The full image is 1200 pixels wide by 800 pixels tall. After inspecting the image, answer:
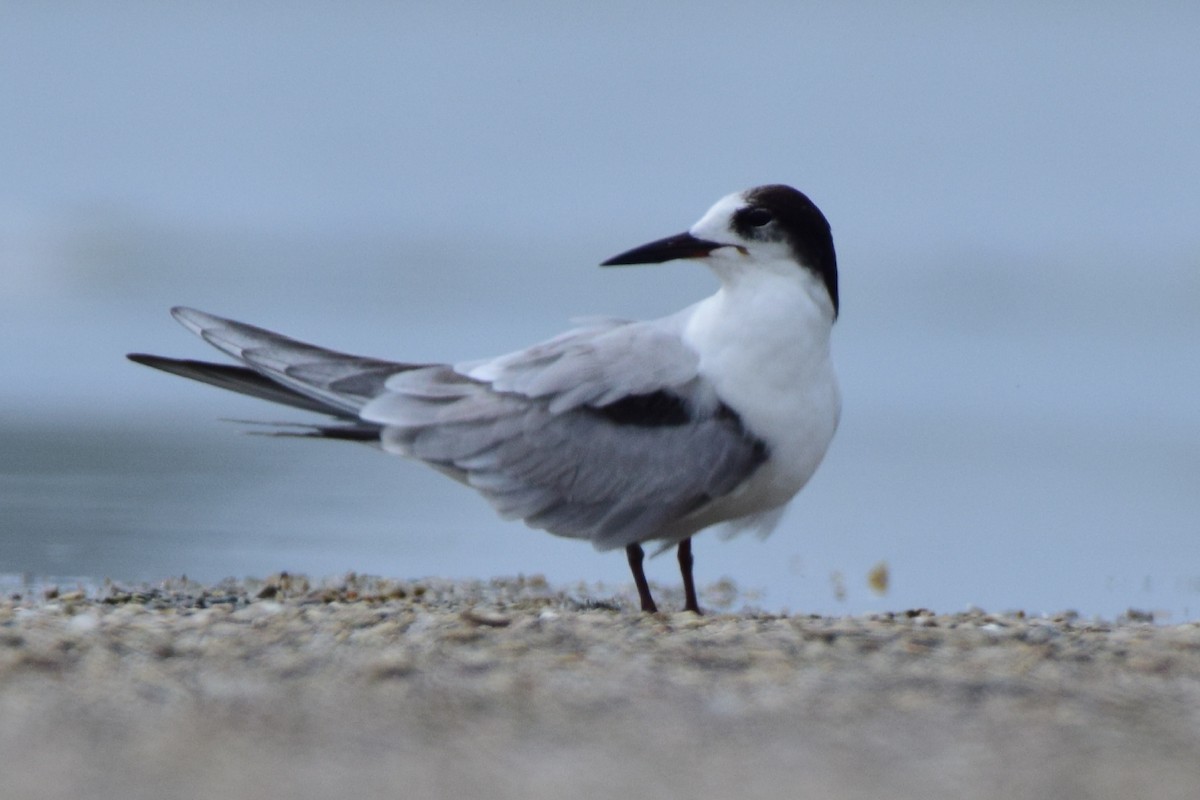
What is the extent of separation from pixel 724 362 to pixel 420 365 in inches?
36.4

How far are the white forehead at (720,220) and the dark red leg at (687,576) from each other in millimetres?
788

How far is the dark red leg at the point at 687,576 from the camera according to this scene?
4.52 m

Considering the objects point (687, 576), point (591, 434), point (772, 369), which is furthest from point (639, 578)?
point (772, 369)

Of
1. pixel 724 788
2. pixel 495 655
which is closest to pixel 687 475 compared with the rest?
pixel 495 655

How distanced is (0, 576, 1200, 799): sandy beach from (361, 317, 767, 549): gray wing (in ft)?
1.73

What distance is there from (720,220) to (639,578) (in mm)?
907

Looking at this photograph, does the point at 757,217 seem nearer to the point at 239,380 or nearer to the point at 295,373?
the point at 295,373

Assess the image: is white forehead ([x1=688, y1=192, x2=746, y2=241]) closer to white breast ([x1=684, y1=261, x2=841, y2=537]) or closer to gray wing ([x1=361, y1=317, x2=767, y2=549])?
white breast ([x1=684, y1=261, x2=841, y2=537])

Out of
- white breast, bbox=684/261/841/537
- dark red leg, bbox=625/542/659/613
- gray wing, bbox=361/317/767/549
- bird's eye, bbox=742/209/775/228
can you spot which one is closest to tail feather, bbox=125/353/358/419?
gray wing, bbox=361/317/767/549

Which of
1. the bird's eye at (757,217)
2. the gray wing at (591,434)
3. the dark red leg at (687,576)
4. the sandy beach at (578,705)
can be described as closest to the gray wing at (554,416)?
the gray wing at (591,434)

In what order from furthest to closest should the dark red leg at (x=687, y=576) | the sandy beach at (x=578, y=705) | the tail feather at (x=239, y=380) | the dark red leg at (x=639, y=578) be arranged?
the tail feather at (x=239, y=380) → the dark red leg at (x=687, y=576) → the dark red leg at (x=639, y=578) → the sandy beach at (x=578, y=705)

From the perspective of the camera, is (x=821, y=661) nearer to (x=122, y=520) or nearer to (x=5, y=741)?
(x=5, y=741)

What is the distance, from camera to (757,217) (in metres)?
4.53

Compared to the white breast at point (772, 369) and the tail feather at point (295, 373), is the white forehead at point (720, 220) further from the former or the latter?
the tail feather at point (295, 373)
